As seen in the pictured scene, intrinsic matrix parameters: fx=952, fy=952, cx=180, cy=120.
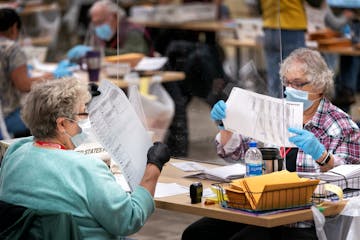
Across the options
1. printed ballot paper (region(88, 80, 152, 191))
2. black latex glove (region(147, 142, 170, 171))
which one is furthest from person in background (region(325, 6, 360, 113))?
black latex glove (region(147, 142, 170, 171))

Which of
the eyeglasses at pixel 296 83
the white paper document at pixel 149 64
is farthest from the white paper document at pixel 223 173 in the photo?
the white paper document at pixel 149 64

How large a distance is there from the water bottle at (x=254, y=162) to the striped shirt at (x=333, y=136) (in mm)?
393

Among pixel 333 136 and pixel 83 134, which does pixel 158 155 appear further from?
pixel 333 136

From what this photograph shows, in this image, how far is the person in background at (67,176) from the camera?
364 cm

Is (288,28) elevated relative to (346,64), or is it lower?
elevated

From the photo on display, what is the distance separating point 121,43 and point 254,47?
160 centimetres

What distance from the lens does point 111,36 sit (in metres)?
8.47

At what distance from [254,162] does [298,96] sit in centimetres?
58

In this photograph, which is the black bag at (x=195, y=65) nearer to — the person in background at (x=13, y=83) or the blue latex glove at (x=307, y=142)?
the person in background at (x=13, y=83)

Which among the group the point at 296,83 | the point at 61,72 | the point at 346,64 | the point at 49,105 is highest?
the point at 49,105

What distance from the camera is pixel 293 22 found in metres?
8.05

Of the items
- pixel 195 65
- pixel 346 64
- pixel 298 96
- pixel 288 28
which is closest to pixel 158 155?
pixel 298 96

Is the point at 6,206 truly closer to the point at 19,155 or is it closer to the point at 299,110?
the point at 19,155

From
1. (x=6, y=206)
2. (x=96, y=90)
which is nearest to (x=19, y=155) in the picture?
(x=6, y=206)
